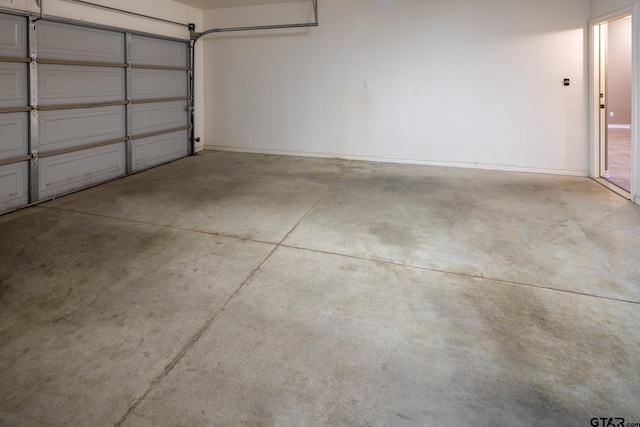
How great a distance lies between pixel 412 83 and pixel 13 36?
5390 millimetres

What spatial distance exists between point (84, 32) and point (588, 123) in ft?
23.6

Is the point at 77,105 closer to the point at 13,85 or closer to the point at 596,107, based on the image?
the point at 13,85

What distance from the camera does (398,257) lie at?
2982mm

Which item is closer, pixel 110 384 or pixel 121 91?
pixel 110 384

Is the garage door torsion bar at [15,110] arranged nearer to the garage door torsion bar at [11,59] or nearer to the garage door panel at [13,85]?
the garage door panel at [13,85]

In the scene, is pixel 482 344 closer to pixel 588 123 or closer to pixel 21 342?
pixel 21 342

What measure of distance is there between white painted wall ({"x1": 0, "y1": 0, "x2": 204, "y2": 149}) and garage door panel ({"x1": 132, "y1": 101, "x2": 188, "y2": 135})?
609mm

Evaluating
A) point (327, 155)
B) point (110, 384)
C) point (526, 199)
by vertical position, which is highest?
point (327, 155)

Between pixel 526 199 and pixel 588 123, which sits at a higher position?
pixel 588 123

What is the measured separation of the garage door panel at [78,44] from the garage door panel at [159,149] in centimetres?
130

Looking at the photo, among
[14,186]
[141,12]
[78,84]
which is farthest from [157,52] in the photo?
[14,186]

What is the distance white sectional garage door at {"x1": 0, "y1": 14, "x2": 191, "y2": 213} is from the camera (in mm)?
3998

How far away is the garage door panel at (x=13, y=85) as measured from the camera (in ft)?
12.6

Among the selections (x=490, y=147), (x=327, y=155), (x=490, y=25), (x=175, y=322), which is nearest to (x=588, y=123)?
(x=490, y=147)
